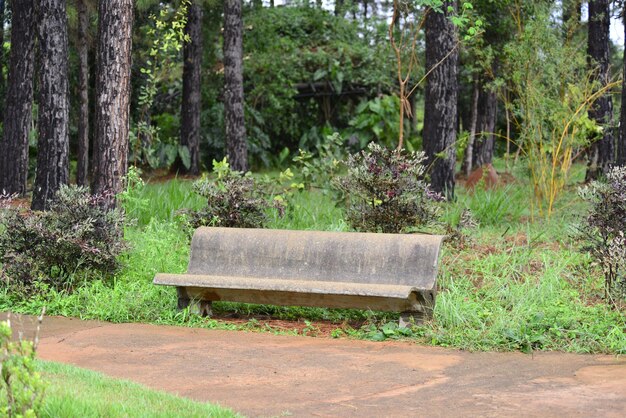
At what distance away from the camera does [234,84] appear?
60.1 ft

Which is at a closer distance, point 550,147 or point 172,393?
point 172,393

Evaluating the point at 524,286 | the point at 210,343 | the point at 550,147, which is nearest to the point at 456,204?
the point at 550,147

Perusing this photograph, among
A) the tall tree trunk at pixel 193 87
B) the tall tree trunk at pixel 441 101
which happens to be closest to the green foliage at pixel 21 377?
the tall tree trunk at pixel 441 101

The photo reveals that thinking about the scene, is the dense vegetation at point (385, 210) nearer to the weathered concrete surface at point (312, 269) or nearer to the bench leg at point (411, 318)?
the bench leg at point (411, 318)

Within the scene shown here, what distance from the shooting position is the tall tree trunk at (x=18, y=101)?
1736cm

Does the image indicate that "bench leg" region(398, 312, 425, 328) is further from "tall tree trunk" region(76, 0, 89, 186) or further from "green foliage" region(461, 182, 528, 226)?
"tall tree trunk" region(76, 0, 89, 186)

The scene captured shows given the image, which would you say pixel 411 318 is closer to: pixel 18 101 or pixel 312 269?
pixel 312 269

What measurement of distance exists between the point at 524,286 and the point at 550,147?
15.5 feet

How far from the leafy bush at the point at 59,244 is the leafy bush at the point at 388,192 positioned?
257 centimetres

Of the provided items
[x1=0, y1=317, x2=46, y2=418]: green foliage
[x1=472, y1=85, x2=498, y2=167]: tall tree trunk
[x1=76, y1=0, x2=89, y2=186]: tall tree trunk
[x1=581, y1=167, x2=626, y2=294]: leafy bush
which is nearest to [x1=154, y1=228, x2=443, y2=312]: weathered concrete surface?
[x1=581, y1=167, x2=626, y2=294]: leafy bush

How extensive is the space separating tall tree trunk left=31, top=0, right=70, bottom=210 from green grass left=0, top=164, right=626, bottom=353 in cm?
293

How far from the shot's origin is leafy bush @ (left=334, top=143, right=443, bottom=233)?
9617mm

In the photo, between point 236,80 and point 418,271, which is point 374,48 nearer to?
point 236,80

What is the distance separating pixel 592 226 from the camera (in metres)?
8.77
